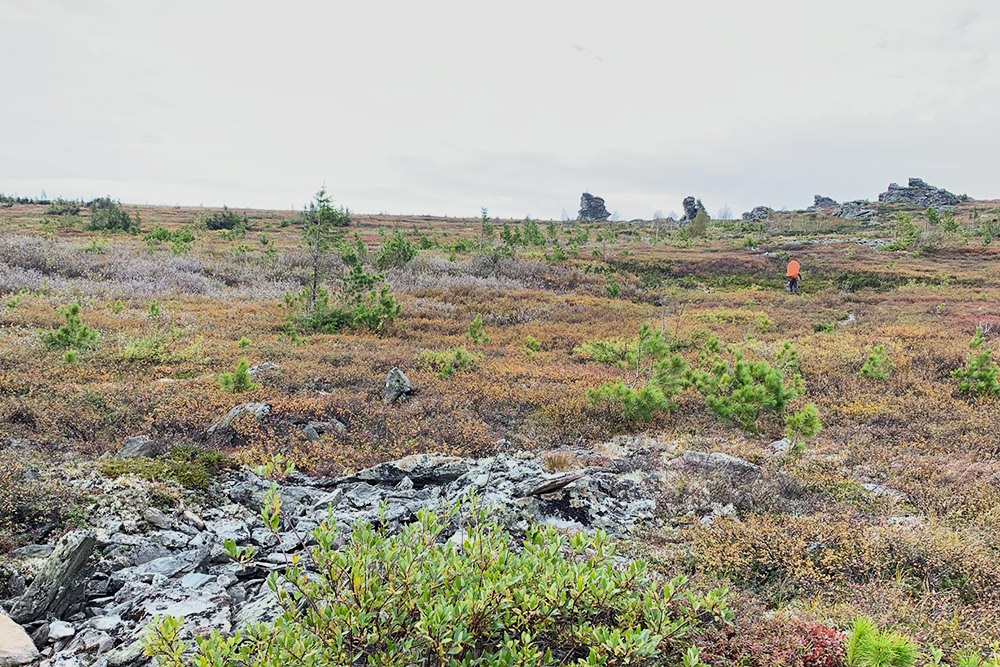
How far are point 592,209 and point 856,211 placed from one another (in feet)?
164

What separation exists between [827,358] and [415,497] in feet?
37.3

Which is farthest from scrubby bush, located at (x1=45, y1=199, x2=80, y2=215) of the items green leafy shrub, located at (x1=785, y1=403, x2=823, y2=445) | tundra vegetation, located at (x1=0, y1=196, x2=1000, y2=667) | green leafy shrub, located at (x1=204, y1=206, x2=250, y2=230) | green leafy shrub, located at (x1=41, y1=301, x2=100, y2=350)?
green leafy shrub, located at (x1=785, y1=403, x2=823, y2=445)

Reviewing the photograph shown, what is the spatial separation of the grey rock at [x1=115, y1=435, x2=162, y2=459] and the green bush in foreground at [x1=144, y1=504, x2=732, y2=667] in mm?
4157

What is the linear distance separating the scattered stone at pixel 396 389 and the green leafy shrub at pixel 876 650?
7.09 m

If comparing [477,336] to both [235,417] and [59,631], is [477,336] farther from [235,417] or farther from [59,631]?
[59,631]

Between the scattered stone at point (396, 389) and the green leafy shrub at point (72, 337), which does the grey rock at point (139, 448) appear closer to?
the scattered stone at point (396, 389)

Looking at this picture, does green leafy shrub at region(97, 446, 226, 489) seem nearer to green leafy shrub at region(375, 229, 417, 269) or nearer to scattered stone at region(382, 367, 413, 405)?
scattered stone at region(382, 367, 413, 405)

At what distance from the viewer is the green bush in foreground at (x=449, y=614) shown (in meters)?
2.35

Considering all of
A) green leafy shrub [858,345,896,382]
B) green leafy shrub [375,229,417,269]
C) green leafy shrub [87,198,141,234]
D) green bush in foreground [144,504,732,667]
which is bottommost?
green leafy shrub [858,345,896,382]

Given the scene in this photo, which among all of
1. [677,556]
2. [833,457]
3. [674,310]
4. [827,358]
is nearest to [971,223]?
[674,310]

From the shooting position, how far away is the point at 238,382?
9.01 m

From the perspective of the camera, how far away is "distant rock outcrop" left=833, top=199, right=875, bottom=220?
78.1 metres

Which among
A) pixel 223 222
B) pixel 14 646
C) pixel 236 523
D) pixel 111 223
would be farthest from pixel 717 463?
pixel 223 222

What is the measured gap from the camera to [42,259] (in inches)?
Result: 911
